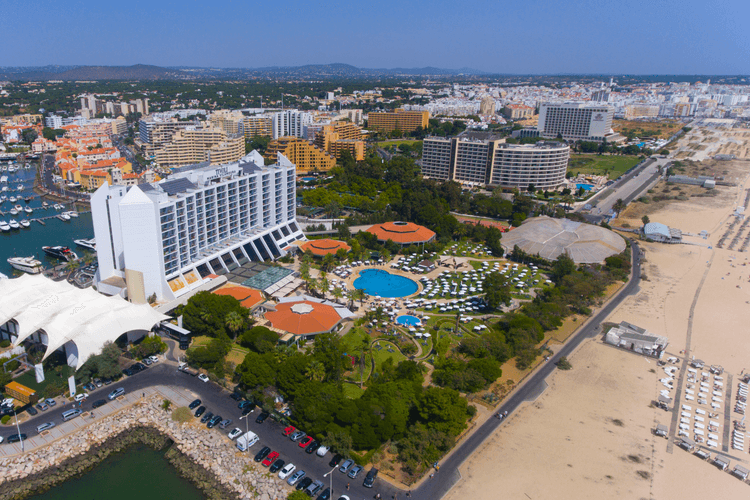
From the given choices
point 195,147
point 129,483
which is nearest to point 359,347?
point 129,483

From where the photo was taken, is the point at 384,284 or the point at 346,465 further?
the point at 384,284

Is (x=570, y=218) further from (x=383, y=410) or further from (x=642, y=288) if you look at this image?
(x=383, y=410)

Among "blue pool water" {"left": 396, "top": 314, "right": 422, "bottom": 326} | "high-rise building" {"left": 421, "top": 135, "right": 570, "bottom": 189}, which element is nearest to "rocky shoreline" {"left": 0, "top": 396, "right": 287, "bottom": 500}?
"blue pool water" {"left": 396, "top": 314, "right": 422, "bottom": 326}

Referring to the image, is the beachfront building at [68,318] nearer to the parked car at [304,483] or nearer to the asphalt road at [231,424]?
the asphalt road at [231,424]

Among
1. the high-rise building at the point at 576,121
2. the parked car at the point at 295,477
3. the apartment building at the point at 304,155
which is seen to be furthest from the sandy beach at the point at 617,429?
the high-rise building at the point at 576,121

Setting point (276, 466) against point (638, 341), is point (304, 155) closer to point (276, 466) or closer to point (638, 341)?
point (638, 341)

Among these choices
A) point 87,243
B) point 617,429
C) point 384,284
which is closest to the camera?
point 617,429

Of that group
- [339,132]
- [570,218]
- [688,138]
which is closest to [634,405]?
[570,218]

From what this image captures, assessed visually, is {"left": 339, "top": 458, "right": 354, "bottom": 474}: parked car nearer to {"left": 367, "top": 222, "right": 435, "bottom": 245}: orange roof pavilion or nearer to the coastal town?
the coastal town
